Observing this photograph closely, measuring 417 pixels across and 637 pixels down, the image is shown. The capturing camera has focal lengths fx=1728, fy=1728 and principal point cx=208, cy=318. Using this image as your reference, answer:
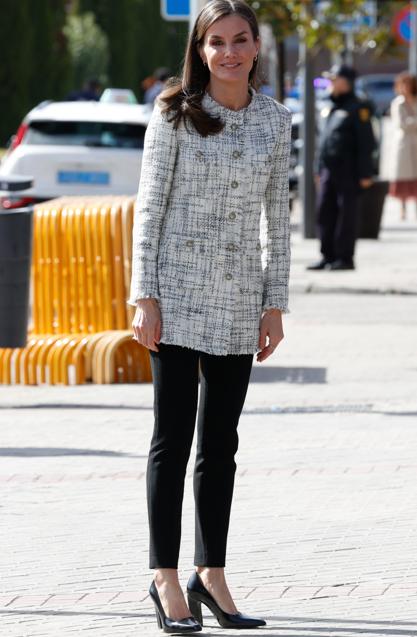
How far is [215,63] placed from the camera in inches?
194

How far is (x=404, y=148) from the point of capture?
76.2ft

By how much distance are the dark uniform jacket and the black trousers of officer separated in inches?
2.8


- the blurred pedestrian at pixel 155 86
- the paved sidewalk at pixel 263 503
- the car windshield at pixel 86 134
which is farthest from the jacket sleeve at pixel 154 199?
the blurred pedestrian at pixel 155 86

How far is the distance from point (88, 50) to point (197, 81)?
52504 millimetres

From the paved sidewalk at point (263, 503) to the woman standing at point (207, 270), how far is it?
0.28 metres

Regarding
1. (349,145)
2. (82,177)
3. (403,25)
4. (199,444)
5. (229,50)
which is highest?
(403,25)

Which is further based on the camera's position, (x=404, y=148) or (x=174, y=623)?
(x=404, y=148)

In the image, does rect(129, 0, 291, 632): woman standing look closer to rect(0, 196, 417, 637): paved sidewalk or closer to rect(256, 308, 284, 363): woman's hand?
rect(256, 308, 284, 363): woman's hand

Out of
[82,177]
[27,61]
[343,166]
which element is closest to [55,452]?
[343,166]

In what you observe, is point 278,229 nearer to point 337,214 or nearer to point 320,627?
point 320,627

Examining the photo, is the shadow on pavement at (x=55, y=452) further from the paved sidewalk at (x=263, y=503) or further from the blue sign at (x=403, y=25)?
the blue sign at (x=403, y=25)

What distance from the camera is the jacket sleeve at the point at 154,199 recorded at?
4.89 metres

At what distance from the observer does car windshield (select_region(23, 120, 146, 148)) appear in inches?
663

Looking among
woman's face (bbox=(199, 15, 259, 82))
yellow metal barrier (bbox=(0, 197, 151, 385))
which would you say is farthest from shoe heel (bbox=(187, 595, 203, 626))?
yellow metal barrier (bbox=(0, 197, 151, 385))
